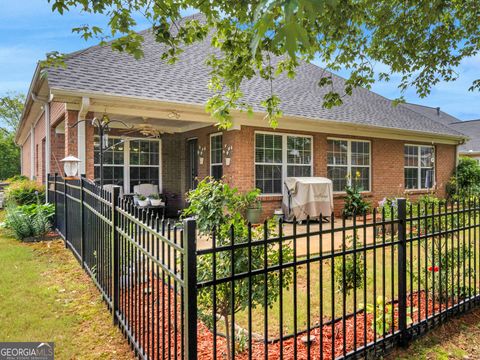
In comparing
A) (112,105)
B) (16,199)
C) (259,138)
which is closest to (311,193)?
(259,138)

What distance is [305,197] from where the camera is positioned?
33.3 feet

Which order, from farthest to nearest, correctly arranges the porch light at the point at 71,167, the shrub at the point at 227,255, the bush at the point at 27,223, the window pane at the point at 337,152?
1. the window pane at the point at 337,152
2. the bush at the point at 27,223
3. the porch light at the point at 71,167
4. the shrub at the point at 227,255

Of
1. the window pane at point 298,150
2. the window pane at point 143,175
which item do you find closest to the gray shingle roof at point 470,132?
the window pane at point 298,150

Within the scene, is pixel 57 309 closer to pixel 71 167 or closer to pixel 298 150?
pixel 71 167

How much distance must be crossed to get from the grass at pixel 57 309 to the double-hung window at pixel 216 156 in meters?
5.39

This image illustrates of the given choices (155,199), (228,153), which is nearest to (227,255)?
(228,153)

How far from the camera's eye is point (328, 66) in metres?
6.26

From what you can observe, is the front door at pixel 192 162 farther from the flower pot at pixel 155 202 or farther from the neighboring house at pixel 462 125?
the neighboring house at pixel 462 125

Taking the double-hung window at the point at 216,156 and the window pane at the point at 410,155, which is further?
the window pane at the point at 410,155

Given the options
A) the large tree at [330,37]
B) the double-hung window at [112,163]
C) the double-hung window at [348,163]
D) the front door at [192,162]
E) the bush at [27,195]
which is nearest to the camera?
the large tree at [330,37]

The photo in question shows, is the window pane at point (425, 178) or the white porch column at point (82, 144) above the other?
the white porch column at point (82, 144)

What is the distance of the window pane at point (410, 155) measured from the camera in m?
14.5

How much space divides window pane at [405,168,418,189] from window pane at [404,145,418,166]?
0.29 meters

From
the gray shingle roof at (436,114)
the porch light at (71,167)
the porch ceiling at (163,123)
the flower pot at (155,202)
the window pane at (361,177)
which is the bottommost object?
the flower pot at (155,202)
